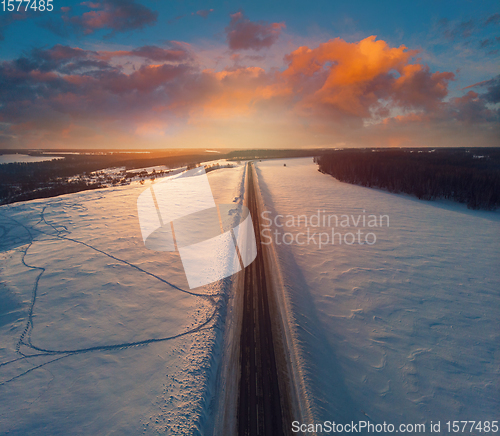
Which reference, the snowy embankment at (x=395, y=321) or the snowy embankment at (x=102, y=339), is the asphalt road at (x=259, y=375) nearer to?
the snowy embankment at (x=395, y=321)

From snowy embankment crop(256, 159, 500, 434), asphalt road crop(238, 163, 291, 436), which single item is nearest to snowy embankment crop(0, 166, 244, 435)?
asphalt road crop(238, 163, 291, 436)

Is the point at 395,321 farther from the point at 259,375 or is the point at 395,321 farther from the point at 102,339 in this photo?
the point at 102,339

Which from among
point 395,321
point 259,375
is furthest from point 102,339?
point 395,321

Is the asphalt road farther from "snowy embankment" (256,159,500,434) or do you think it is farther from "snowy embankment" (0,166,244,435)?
"snowy embankment" (0,166,244,435)

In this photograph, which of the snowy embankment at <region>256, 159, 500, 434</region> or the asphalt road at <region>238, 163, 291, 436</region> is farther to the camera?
the snowy embankment at <region>256, 159, 500, 434</region>

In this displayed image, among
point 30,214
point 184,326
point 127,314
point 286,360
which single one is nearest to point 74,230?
point 30,214
